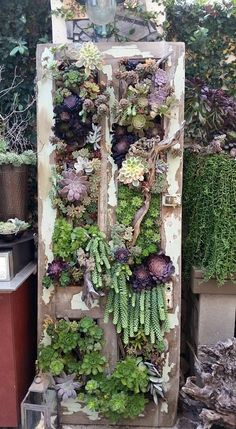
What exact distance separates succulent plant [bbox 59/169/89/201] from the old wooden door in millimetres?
102

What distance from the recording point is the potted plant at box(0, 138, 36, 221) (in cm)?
205

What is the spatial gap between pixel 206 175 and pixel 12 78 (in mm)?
1374

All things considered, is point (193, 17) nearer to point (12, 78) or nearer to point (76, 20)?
point (76, 20)

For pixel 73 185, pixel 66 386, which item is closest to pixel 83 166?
pixel 73 185

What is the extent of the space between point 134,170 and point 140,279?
0.54 m

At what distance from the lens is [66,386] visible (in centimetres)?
198

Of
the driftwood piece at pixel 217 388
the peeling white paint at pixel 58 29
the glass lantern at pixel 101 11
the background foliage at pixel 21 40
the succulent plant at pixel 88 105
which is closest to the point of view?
the driftwood piece at pixel 217 388

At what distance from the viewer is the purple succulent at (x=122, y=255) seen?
6.22 ft

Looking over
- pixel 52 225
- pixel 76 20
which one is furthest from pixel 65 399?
pixel 76 20

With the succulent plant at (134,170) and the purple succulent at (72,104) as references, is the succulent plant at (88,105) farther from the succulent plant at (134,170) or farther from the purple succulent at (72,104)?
the succulent plant at (134,170)

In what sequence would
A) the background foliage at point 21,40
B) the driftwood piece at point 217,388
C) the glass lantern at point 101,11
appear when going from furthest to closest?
the background foliage at point 21,40, the glass lantern at point 101,11, the driftwood piece at point 217,388

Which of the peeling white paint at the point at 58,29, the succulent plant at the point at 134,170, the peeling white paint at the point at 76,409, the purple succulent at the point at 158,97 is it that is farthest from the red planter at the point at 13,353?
the peeling white paint at the point at 58,29

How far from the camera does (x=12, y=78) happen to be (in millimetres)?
2463

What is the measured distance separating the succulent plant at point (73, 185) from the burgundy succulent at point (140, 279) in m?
0.46
